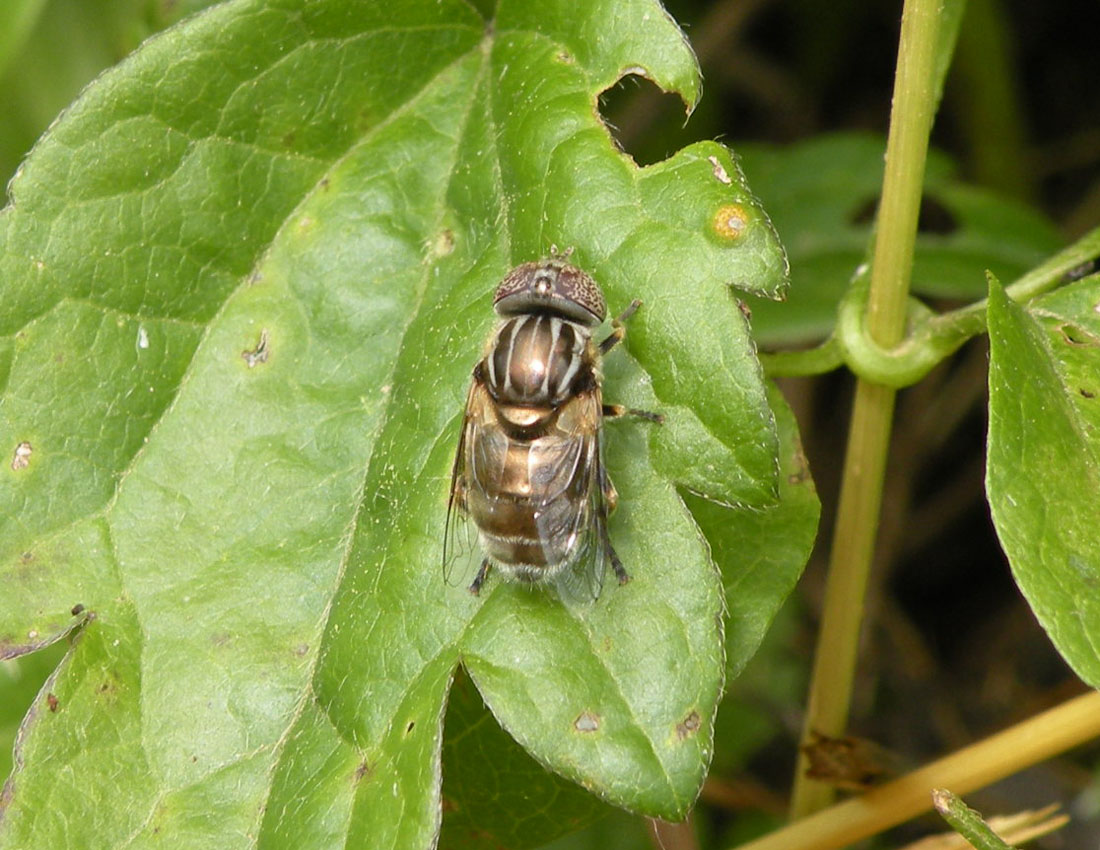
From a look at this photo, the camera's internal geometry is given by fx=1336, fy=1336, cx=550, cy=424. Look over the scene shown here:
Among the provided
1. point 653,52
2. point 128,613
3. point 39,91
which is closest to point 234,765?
point 128,613

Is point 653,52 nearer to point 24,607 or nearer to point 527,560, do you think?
point 527,560

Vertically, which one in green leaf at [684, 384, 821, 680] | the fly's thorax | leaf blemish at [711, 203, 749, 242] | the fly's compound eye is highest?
leaf blemish at [711, 203, 749, 242]

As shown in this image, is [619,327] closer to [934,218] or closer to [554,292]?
[554,292]

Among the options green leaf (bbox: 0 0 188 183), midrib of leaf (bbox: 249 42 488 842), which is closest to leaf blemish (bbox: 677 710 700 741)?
midrib of leaf (bbox: 249 42 488 842)

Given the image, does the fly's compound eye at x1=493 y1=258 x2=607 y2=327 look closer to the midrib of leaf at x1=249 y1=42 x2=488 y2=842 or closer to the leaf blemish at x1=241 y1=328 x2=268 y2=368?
the midrib of leaf at x1=249 y1=42 x2=488 y2=842

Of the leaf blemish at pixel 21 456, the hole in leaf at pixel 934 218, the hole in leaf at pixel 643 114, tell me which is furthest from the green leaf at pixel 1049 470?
the hole in leaf at pixel 643 114

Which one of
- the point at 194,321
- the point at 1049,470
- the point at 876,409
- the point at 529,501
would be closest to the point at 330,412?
the point at 194,321
